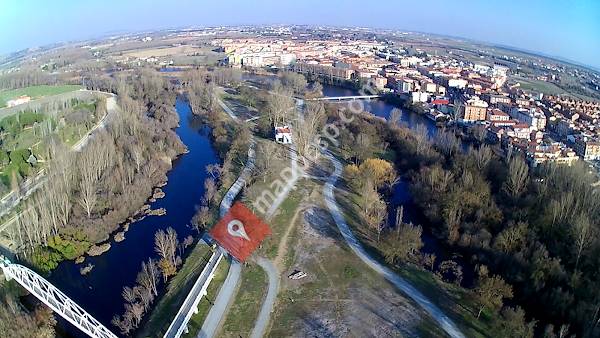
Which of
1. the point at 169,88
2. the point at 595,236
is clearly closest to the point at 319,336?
the point at 595,236

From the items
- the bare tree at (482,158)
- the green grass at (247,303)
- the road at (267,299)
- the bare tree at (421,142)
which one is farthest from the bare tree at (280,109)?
the green grass at (247,303)

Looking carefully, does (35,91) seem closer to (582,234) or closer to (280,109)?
(280,109)

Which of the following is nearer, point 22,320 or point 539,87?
point 22,320

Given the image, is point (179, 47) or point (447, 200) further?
point (179, 47)

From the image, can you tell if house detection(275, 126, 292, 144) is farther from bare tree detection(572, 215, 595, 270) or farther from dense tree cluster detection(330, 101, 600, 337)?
bare tree detection(572, 215, 595, 270)

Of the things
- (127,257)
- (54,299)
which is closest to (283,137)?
(127,257)

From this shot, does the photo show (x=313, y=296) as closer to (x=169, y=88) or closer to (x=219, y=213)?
(x=219, y=213)
